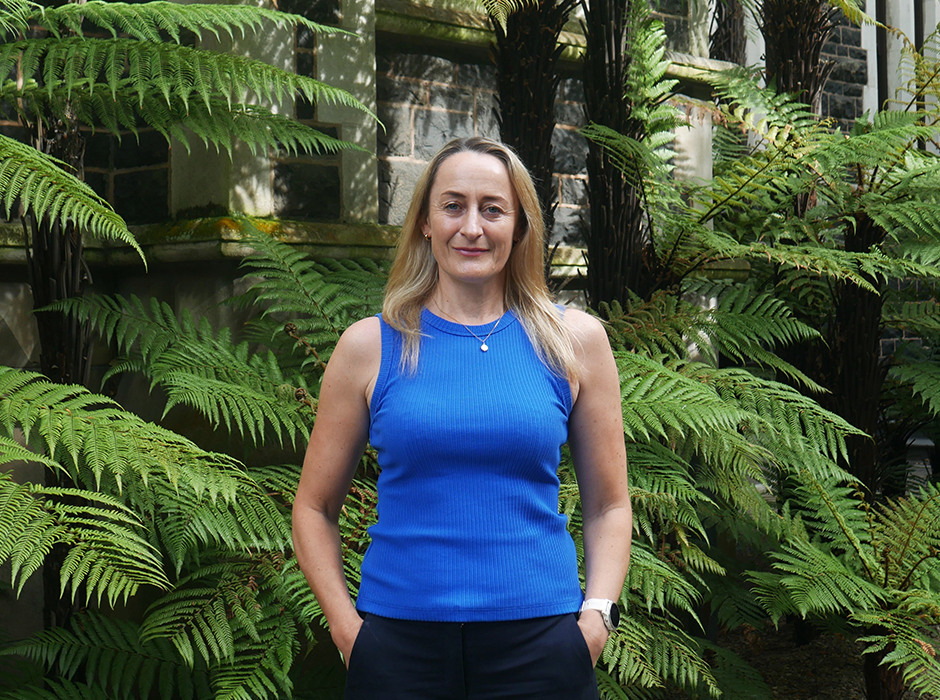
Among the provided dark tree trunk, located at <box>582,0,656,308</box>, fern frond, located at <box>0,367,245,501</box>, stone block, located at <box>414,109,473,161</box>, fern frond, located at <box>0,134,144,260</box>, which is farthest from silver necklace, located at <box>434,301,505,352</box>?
stone block, located at <box>414,109,473,161</box>

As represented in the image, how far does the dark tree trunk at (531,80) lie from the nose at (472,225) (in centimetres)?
200

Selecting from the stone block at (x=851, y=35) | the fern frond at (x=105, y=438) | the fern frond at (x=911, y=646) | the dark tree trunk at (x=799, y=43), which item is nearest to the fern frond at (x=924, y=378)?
the dark tree trunk at (x=799, y=43)

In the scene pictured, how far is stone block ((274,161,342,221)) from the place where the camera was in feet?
11.8

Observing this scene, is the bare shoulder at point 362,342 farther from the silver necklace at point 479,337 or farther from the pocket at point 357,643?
the pocket at point 357,643

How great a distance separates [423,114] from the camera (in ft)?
13.4

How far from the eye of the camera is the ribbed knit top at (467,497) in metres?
1.51

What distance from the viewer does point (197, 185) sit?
3490 mm

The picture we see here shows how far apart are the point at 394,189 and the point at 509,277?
7.67 ft

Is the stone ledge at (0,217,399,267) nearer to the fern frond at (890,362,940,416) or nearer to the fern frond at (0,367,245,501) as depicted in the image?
the fern frond at (0,367,245,501)

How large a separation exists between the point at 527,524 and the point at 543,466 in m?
0.10

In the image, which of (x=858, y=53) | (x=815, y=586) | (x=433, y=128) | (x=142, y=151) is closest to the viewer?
(x=815, y=586)

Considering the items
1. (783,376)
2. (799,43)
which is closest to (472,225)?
(783,376)

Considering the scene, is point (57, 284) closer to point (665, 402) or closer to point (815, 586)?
point (665, 402)

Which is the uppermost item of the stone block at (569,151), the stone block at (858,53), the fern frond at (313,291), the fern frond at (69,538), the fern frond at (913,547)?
the stone block at (858,53)
